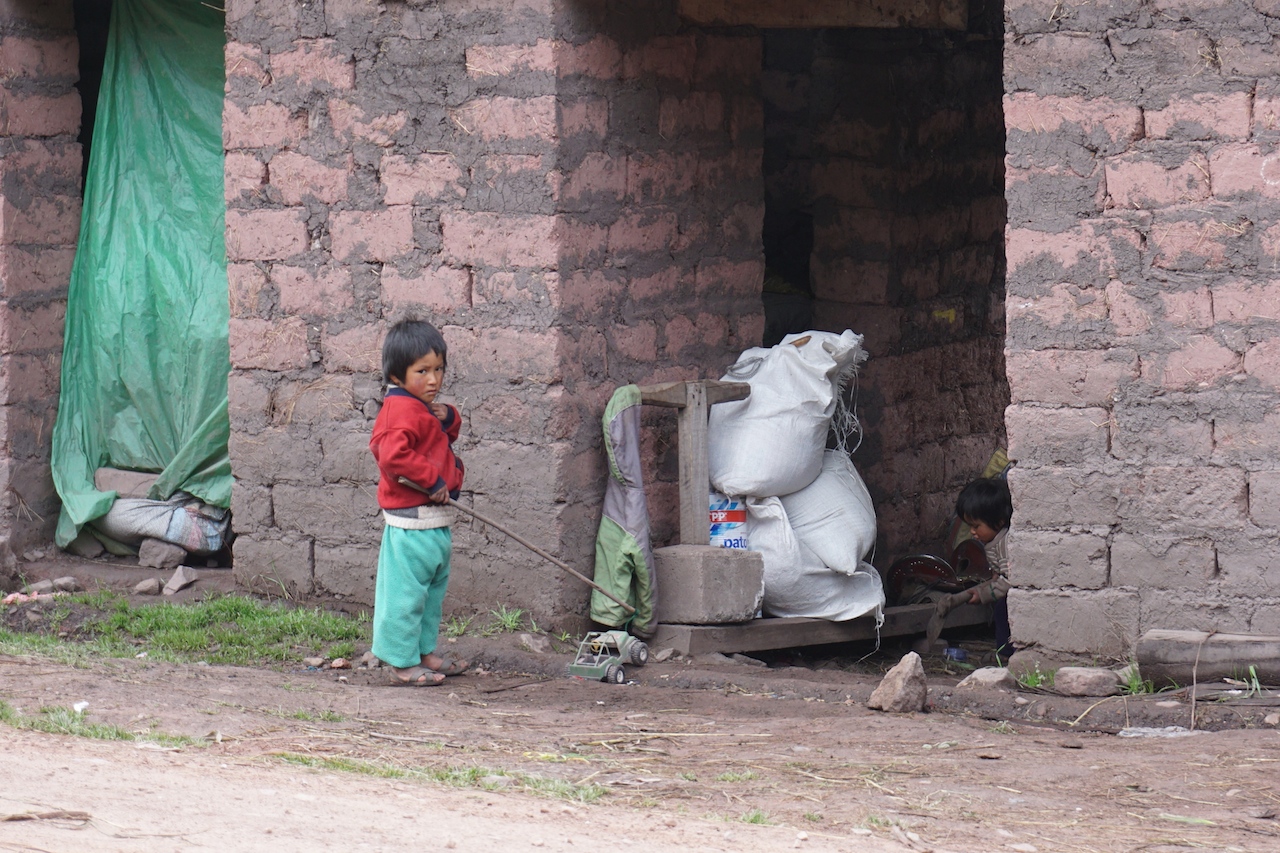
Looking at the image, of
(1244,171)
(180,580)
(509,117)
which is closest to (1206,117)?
(1244,171)

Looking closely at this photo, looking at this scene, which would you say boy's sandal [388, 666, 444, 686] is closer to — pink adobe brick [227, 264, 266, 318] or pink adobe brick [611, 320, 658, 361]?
pink adobe brick [611, 320, 658, 361]

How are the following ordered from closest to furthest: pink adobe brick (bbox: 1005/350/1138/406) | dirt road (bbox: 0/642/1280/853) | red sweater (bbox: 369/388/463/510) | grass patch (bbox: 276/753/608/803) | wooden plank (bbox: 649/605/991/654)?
dirt road (bbox: 0/642/1280/853)
grass patch (bbox: 276/753/608/803)
pink adobe brick (bbox: 1005/350/1138/406)
red sweater (bbox: 369/388/463/510)
wooden plank (bbox: 649/605/991/654)

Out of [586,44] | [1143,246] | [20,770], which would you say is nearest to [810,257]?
[586,44]

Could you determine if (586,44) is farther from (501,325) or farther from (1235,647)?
(1235,647)

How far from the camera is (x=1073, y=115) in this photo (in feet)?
16.8

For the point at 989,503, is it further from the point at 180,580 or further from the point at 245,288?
the point at 180,580

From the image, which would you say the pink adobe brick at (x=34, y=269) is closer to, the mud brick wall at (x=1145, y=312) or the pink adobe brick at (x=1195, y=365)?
the mud brick wall at (x=1145, y=312)

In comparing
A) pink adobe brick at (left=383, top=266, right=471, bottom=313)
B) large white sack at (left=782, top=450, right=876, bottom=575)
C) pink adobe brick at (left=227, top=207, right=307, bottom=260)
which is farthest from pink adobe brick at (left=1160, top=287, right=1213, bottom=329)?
pink adobe brick at (left=227, top=207, right=307, bottom=260)

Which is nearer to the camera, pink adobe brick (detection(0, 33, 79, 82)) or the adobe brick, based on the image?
the adobe brick

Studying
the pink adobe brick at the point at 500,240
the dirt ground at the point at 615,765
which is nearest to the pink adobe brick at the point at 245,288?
the pink adobe brick at the point at 500,240

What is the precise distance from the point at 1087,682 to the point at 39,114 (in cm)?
467

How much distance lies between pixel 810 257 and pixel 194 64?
2.70 m

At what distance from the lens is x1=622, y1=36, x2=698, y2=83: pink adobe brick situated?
6.05 metres

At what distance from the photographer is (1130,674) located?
17.1 feet
